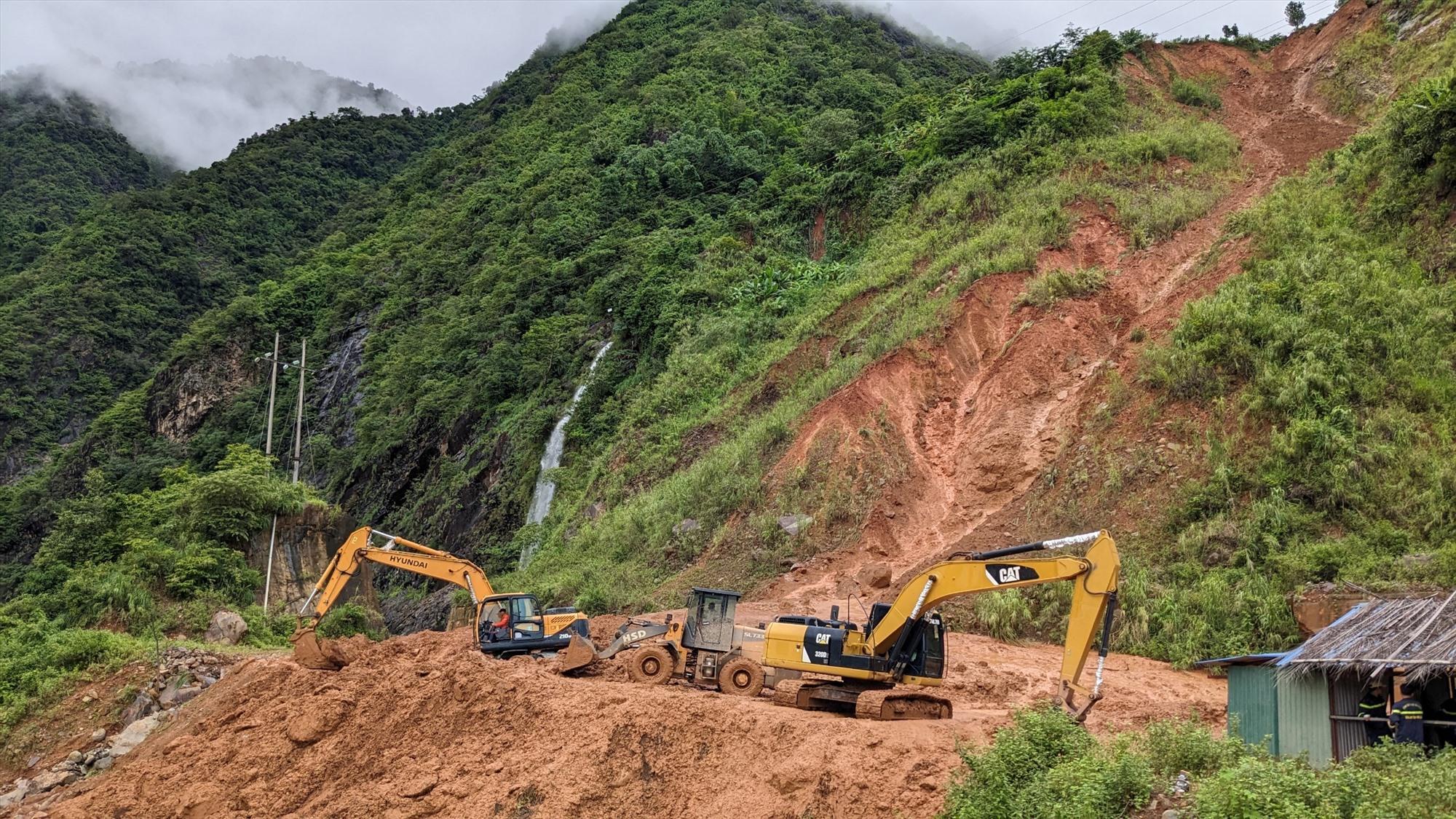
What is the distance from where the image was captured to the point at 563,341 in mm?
46125

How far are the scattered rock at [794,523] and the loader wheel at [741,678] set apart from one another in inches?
347

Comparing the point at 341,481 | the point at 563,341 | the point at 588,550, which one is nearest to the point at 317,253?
the point at 341,481

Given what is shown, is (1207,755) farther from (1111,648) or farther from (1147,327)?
(1147,327)

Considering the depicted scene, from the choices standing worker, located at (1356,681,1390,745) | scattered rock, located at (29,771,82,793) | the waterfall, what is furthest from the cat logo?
the waterfall

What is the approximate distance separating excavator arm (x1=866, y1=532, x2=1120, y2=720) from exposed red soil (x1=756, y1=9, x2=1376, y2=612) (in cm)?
825

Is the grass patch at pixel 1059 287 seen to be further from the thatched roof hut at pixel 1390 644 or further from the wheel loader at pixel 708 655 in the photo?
the thatched roof hut at pixel 1390 644

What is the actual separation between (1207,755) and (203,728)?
13.8 m

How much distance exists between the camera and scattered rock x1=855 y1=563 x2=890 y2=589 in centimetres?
2238

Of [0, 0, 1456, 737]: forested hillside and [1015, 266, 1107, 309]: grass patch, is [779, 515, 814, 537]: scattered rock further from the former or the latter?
[1015, 266, 1107, 309]: grass patch

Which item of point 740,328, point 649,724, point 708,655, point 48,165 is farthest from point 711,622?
point 48,165

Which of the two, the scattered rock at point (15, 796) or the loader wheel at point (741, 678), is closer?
the loader wheel at point (741, 678)

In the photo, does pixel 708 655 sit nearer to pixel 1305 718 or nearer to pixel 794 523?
pixel 1305 718

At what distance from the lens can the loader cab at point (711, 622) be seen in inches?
650

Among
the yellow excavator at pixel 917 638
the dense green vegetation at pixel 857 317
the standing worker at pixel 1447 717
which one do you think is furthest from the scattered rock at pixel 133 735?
the standing worker at pixel 1447 717
